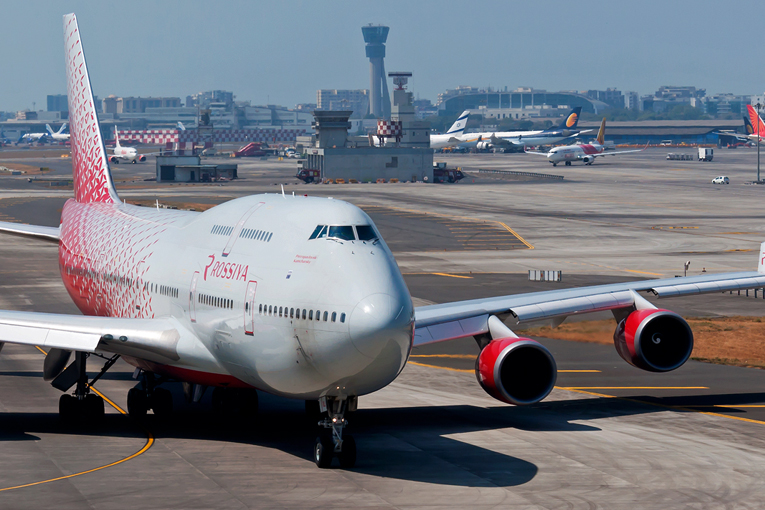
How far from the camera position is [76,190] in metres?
46.0

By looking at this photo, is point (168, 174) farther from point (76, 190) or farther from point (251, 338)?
point (251, 338)

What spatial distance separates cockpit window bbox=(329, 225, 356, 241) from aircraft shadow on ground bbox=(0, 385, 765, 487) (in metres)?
5.77

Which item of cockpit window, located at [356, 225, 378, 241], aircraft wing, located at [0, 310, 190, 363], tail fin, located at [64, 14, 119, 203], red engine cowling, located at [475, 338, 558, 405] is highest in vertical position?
tail fin, located at [64, 14, 119, 203]

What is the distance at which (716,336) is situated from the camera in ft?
154

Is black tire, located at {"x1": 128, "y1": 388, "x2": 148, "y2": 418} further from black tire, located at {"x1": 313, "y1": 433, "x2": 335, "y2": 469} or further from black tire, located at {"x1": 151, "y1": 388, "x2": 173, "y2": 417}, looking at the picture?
black tire, located at {"x1": 313, "y1": 433, "x2": 335, "y2": 469}

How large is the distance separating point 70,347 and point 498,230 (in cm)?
7684

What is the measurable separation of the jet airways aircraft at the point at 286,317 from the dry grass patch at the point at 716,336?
9.37 metres

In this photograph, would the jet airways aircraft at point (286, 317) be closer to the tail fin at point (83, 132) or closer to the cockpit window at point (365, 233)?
the cockpit window at point (365, 233)

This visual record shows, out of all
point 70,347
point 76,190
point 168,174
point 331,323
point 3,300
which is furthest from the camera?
point 168,174

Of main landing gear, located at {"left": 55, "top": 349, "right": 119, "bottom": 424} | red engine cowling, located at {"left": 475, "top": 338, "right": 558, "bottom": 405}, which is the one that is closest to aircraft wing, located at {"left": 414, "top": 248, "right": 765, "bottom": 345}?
red engine cowling, located at {"left": 475, "top": 338, "right": 558, "bottom": 405}

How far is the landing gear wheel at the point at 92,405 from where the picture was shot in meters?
30.2

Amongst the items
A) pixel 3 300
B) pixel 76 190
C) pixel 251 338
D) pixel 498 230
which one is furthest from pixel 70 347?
pixel 498 230

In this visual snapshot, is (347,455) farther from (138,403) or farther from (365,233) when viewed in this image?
(138,403)

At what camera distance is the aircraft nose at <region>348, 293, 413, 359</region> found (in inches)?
867
